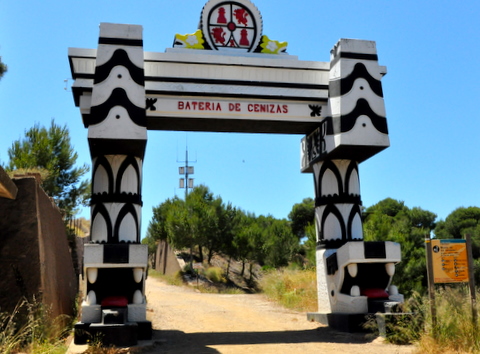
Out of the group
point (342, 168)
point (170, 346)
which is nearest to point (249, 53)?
point (342, 168)

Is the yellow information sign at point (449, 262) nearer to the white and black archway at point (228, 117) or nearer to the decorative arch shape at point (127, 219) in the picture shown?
the white and black archway at point (228, 117)

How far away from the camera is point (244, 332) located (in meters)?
11.3

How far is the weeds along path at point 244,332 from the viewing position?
358 inches

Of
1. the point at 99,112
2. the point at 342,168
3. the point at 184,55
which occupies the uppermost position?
the point at 184,55

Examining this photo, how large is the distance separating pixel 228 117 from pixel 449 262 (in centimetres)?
593

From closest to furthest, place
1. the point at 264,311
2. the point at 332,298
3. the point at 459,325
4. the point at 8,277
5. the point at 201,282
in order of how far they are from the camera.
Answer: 1. the point at 459,325
2. the point at 8,277
3. the point at 332,298
4. the point at 264,311
5. the point at 201,282

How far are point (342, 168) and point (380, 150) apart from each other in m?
1.11

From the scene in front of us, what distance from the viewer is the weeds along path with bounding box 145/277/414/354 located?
910cm

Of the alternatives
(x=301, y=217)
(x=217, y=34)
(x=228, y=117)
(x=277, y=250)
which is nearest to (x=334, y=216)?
(x=228, y=117)

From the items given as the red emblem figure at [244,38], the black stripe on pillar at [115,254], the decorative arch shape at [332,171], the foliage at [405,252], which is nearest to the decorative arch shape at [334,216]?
the decorative arch shape at [332,171]

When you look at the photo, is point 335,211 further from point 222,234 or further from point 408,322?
point 222,234

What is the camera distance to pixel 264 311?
15734mm

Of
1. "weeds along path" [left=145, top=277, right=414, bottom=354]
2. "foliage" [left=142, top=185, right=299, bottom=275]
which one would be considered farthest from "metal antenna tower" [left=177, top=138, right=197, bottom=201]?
"weeds along path" [left=145, top=277, right=414, bottom=354]

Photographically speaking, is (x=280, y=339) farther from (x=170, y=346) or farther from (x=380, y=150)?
(x=380, y=150)
